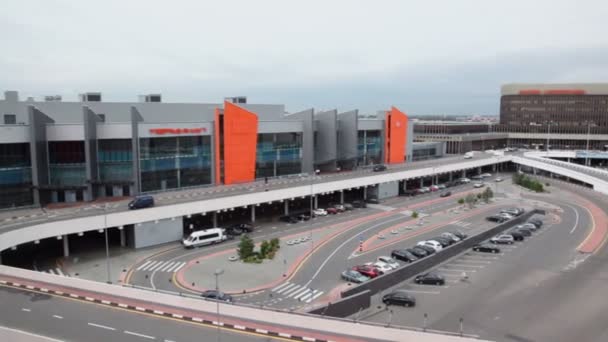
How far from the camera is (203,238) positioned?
1491 inches

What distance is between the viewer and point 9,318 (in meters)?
19.8

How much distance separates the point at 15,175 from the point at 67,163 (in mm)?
4471

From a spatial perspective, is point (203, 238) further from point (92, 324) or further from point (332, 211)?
point (92, 324)

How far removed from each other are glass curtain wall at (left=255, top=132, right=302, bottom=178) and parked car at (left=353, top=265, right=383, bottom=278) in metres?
26.7

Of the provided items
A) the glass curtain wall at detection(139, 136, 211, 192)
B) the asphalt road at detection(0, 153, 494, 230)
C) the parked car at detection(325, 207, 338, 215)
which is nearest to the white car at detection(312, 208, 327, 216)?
the parked car at detection(325, 207, 338, 215)

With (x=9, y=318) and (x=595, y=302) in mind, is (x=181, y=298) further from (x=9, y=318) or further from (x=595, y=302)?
(x=595, y=302)

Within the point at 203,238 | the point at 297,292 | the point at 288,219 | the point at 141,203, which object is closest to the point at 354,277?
the point at 297,292

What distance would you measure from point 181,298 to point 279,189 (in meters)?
26.1

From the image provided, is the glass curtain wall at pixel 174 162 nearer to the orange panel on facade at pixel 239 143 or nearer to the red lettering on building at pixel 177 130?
the red lettering on building at pixel 177 130

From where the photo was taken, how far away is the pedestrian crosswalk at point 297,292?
90.0ft

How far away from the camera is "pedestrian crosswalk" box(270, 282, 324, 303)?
27.4 m

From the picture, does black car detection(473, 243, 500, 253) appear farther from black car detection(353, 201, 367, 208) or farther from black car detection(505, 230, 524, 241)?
black car detection(353, 201, 367, 208)


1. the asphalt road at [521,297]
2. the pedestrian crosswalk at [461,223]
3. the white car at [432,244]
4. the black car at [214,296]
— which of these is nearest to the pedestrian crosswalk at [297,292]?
the black car at [214,296]

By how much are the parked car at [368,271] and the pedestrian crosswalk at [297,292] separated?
402 centimetres
